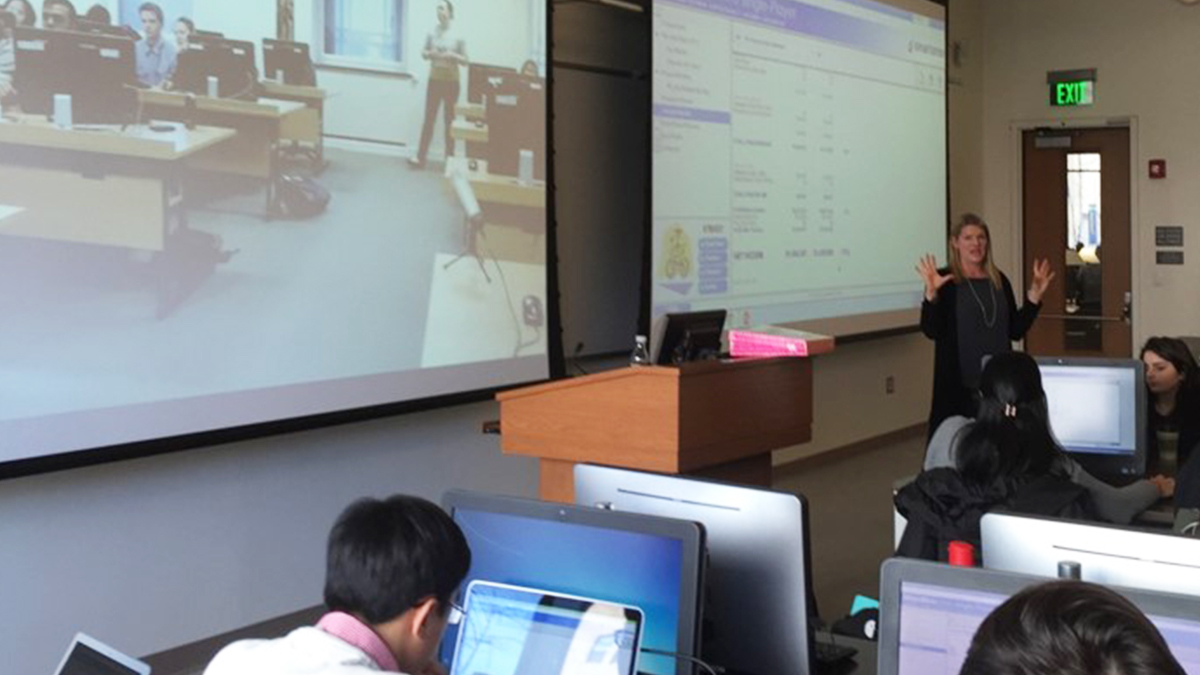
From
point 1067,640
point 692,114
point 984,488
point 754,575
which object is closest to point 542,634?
point 754,575

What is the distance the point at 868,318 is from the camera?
8914 mm

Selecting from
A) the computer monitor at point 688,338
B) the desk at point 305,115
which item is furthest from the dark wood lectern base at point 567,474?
the desk at point 305,115

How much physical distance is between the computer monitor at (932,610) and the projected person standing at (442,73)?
3773 millimetres

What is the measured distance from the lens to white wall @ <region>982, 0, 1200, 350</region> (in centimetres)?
1052

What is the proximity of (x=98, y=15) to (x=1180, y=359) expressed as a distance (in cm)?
370

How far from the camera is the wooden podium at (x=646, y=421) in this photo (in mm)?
3945

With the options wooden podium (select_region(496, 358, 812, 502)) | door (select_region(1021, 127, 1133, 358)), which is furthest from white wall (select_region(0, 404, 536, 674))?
door (select_region(1021, 127, 1133, 358))

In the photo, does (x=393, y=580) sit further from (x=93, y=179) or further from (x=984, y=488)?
(x=93, y=179)

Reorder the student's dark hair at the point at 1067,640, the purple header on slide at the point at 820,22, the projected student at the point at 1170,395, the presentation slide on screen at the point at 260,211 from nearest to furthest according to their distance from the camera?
1. the student's dark hair at the point at 1067,640
2. the presentation slide on screen at the point at 260,211
3. the projected student at the point at 1170,395
4. the purple header on slide at the point at 820,22

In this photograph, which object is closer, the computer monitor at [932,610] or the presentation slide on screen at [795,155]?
the computer monitor at [932,610]

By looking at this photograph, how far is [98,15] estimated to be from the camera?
4.14 metres

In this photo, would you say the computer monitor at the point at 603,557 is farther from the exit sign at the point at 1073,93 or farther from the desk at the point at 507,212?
the exit sign at the point at 1073,93

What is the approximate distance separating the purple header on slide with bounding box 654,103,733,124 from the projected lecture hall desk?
219cm

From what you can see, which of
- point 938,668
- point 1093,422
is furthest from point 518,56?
point 938,668
